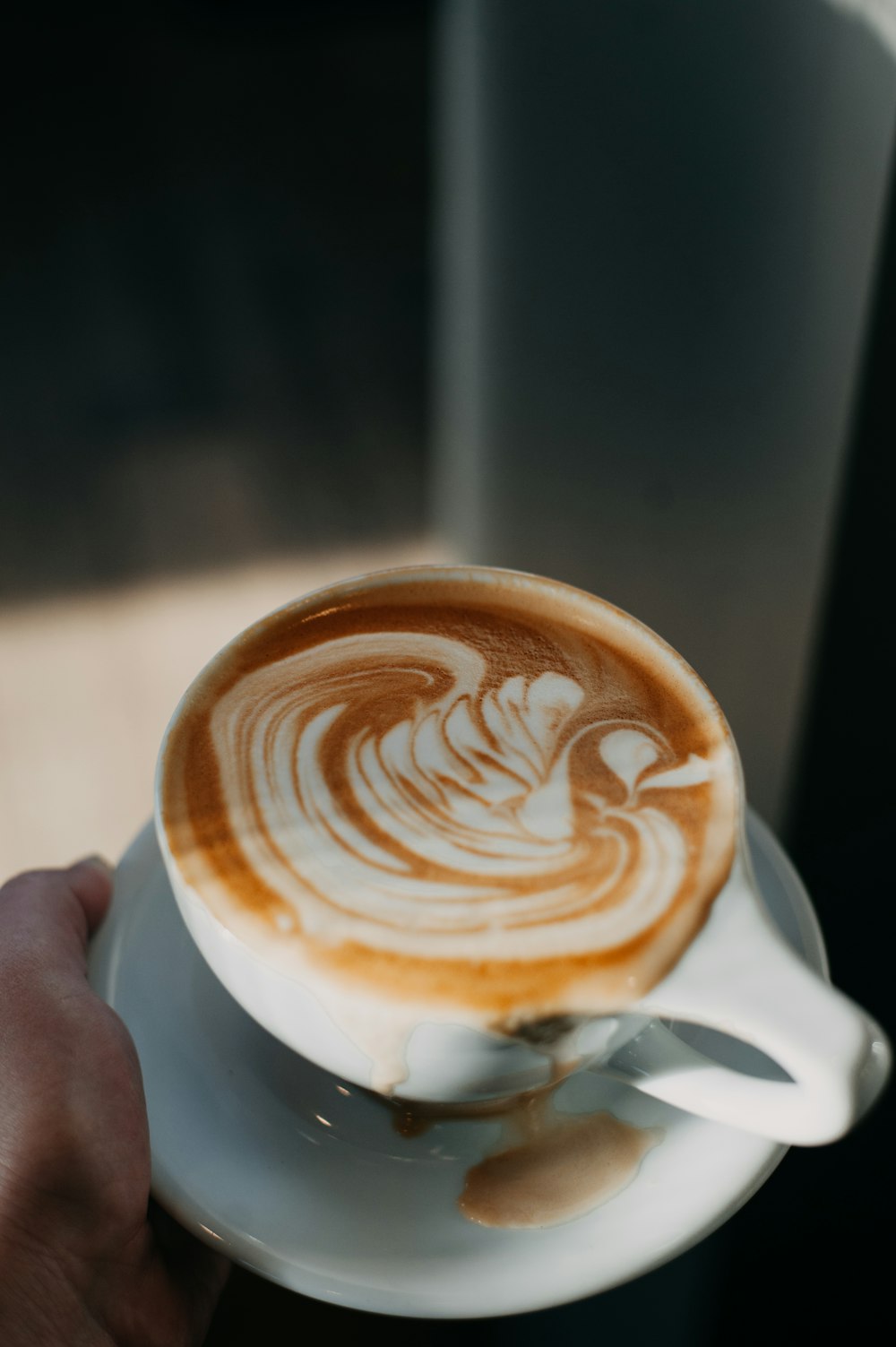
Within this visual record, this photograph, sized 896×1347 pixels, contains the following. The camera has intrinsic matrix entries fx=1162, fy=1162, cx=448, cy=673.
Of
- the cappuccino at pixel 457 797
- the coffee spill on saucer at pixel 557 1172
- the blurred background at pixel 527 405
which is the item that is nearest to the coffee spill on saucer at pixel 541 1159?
the coffee spill on saucer at pixel 557 1172

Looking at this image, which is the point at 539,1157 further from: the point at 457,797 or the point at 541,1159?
the point at 457,797

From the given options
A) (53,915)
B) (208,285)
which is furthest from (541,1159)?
(208,285)

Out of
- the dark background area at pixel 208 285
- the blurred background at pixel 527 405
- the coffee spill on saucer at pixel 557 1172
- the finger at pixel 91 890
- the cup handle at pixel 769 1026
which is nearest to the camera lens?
the cup handle at pixel 769 1026

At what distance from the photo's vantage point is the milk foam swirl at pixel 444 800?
0.47 m

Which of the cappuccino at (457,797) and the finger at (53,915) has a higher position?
the cappuccino at (457,797)

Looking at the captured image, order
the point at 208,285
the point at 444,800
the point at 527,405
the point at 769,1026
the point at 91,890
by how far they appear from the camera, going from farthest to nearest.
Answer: the point at 208,285 < the point at 527,405 < the point at 91,890 < the point at 444,800 < the point at 769,1026

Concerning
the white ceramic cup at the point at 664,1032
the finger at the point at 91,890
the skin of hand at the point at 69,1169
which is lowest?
the skin of hand at the point at 69,1169

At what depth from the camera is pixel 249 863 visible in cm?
49

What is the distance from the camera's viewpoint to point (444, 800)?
20.5 inches

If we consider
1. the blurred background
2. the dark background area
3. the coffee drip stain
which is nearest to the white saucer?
the coffee drip stain

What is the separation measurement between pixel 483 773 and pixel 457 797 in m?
0.02

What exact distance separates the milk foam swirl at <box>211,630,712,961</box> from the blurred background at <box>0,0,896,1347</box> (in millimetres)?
418

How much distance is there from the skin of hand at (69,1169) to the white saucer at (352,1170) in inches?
0.9

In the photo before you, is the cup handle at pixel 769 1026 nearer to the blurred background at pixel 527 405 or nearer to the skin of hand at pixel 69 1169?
the skin of hand at pixel 69 1169
